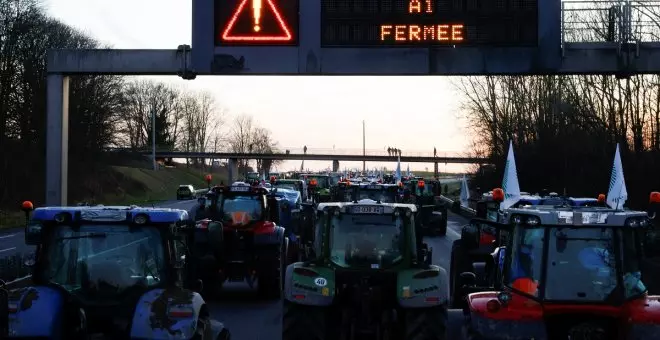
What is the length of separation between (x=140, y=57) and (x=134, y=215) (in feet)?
41.1

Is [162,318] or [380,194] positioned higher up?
[380,194]

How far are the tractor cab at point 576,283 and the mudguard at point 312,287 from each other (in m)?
2.21

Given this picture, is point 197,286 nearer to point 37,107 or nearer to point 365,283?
point 365,283

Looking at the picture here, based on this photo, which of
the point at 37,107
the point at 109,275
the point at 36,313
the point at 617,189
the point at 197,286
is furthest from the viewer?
the point at 37,107

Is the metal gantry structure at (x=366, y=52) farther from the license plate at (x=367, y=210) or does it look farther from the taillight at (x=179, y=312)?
the taillight at (x=179, y=312)

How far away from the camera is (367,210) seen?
36.7 ft

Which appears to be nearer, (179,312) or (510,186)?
(179,312)

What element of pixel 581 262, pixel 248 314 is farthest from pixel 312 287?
pixel 248 314

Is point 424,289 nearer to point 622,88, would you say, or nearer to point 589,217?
point 589,217

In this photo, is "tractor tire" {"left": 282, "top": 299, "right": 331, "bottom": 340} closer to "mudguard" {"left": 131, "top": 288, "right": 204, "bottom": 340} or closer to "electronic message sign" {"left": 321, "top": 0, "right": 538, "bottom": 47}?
"mudguard" {"left": 131, "top": 288, "right": 204, "bottom": 340}

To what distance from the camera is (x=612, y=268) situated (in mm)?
8664

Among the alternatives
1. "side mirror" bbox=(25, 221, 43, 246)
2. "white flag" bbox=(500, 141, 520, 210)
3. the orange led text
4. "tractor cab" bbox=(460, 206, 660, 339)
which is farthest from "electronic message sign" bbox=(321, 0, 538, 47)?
"side mirror" bbox=(25, 221, 43, 246)

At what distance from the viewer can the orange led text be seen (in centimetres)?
1784

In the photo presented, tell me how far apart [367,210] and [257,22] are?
7993 millimetres
